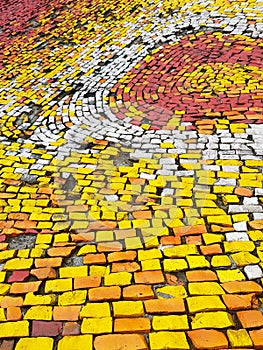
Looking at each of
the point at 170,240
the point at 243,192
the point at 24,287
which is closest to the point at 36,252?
the point at 24,287

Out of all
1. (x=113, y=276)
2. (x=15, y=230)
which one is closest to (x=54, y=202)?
(x=15, y=230)

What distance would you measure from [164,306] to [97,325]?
15.7 inches

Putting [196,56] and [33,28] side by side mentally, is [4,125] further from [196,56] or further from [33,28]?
[33,28]

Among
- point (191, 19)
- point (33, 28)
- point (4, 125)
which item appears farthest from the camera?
point (33, 28)

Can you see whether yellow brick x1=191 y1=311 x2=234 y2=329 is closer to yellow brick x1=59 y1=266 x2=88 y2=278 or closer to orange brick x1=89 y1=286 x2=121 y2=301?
orange brick x1=89 y1=286 x2=121 y2=301

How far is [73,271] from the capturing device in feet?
9.18

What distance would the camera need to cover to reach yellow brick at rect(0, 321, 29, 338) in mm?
2389

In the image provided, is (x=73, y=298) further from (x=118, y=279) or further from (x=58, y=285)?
(x=118, y=279)

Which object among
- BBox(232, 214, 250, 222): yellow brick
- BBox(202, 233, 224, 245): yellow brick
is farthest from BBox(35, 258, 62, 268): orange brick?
BBox(232, 214, 250, 222): yellow brick

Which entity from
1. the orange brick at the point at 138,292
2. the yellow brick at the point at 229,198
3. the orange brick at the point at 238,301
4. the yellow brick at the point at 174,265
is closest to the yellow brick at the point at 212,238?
the yellow brick at the point at 174,265

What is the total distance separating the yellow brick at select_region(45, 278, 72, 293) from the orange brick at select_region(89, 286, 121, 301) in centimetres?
16

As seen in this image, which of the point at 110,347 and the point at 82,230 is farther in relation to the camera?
the point at 82,230

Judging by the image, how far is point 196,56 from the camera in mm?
5664

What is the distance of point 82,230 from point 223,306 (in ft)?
3.83
